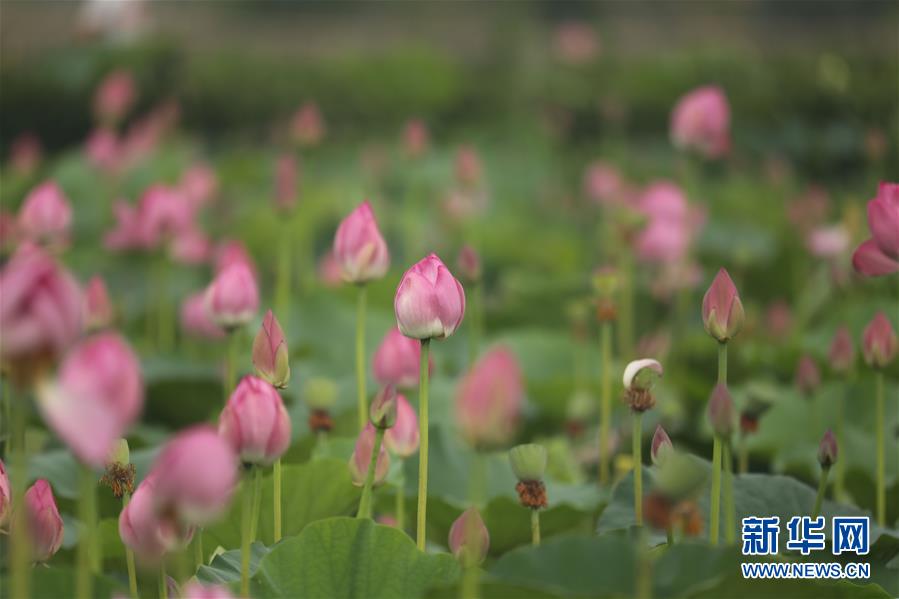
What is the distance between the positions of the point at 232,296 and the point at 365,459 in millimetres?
213

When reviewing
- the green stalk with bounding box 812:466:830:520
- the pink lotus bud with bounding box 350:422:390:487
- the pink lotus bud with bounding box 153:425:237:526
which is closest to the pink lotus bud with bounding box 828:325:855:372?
the green stalk with bounding box 812:466:830:520

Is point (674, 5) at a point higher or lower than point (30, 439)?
higher

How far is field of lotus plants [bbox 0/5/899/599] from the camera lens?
0.55 metres

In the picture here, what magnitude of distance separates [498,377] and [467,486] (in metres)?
0.79

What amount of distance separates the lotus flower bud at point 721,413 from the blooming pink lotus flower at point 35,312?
0.39m

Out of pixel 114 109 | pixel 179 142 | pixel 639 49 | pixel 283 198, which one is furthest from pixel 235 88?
pixel 639 49

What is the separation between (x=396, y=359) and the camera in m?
1.07

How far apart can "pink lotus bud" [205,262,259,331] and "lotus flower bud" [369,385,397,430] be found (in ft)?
0.85

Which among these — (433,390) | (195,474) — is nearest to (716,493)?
(195,474)

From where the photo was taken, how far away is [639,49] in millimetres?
8617

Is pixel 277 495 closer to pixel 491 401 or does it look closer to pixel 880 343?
pixel 491 401

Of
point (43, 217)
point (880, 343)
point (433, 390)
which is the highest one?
point (43, 217)

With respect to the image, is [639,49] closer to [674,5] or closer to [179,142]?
[674,5]

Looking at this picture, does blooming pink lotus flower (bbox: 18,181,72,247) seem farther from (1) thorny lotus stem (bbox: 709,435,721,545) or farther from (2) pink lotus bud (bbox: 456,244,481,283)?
(1) thorny lotus stem (bbox: 709,435,721,545)
